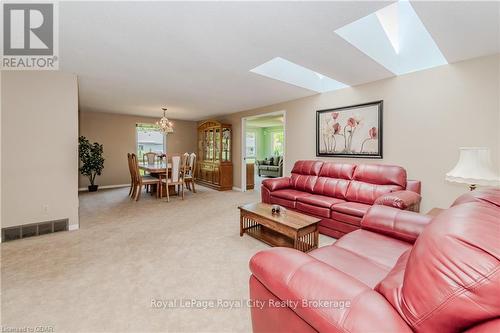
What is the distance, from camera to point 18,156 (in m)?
2.83

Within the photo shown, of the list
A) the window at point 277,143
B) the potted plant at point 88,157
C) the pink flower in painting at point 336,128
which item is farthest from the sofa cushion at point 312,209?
the window at point 277,143

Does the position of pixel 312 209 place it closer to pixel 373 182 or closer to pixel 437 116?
pixel 373 182

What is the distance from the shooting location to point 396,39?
2736mm

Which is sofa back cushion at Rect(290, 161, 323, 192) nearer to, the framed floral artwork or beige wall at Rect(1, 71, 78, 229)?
the framed floral artwork

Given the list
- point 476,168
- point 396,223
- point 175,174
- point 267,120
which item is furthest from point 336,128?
point 267,120

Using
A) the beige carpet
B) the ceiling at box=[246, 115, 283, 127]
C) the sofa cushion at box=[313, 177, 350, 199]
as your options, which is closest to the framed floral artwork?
the sofa cushion at box=[313, 177, 350, 199]

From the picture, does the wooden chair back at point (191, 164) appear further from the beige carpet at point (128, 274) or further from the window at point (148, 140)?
the window at point (148, 140)

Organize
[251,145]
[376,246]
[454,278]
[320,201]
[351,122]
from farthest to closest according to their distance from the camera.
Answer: [251,145] → [351,122] → [320,201] → [376,246] → [454,278]

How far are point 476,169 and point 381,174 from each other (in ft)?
3.68

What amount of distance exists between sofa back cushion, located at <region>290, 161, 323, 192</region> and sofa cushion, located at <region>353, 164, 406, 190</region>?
660mm

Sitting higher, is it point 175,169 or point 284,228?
point 175,169

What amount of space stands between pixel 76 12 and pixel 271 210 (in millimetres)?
2598

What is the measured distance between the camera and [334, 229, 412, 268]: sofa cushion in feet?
4.77

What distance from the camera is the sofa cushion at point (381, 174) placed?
298 cm
